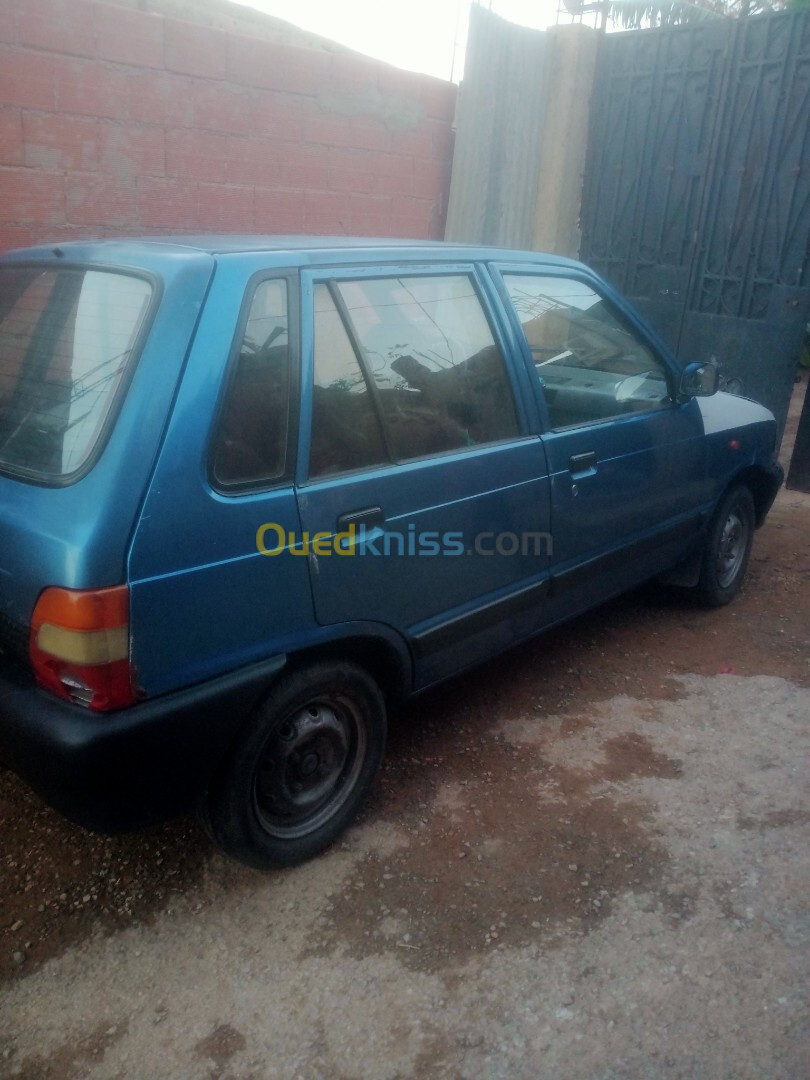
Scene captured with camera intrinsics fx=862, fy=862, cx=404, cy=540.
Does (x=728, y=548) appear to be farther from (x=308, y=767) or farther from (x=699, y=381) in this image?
(x=308, y=767)

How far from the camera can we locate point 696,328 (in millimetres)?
6523

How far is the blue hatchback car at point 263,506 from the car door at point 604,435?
2cm

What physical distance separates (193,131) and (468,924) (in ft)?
12.9

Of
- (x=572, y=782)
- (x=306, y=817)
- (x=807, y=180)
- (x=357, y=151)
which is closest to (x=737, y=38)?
(x=807, y=180)

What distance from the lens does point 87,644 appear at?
74.0 inches

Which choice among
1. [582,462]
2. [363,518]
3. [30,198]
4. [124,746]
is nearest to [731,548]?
[582,462]

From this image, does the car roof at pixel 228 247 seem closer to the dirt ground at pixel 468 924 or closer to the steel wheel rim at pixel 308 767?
the steel wheel rim at pixel 308 767

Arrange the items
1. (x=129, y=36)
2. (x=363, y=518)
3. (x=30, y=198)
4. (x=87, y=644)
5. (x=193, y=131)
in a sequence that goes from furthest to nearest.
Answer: (x=193, y=131) < (x=129, y=36) < (x=30, y=198) < (x=363, y=518) < (x=87, y=644)

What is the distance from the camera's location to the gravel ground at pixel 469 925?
6.56ft

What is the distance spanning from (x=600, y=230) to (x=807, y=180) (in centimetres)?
160

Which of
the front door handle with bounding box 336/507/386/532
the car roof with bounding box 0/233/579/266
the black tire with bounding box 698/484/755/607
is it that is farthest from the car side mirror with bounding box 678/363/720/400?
the front door handle with bounding box 336/507/386/532

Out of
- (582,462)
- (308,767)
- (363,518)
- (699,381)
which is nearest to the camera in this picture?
(363,518)

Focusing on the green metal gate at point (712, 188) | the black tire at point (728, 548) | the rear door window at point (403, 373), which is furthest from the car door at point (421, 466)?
the green metal gate at point (712, 188)

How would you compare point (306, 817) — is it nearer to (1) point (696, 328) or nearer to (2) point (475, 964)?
(2) point (475, 964)
